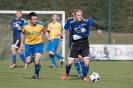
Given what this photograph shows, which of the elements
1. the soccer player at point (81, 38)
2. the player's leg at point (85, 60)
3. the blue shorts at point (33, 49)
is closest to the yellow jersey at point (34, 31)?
the blue shorts at point (33, 49)

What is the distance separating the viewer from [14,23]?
17469 millimetres

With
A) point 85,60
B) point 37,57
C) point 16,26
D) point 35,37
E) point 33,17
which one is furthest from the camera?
point 16,26

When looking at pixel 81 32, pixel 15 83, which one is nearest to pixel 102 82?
pixel 81 32

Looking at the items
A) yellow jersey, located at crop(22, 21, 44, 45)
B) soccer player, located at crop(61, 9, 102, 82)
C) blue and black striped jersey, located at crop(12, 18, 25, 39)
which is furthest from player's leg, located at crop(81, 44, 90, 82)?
blue and black striped jersey, located at crop(12, 18, 25, 39)

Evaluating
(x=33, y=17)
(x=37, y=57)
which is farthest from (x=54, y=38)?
(x=33, y=17)

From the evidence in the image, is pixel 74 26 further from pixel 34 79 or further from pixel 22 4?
pixel 22 4

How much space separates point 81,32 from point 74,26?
0.26 metres

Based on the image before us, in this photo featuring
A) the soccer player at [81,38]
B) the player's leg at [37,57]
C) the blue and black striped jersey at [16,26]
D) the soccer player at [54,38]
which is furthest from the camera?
the soccer player at [54,38]

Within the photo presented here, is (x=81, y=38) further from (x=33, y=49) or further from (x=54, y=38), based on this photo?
(x=54, y=38)

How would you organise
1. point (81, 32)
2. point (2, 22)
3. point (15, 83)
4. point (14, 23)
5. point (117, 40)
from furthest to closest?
point (117, 40) < point (2, 22) < point (14, 23) < point (81, 32) < point (15, 83)

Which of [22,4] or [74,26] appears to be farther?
[22,4]

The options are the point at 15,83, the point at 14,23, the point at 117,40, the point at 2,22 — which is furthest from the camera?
the point at 117,40

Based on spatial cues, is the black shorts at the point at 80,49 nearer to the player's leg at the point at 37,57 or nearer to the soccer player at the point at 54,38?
the player's leg at the point at 37,57

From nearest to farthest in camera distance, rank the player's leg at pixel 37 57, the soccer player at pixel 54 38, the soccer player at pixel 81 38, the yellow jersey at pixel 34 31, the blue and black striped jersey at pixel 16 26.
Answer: the soccer player at pixel 81 38 < the player's leg at pixel 37 57 < the yellow jersey at pixel 34 31 < the blue and black striped jersey at pixel 16 26 < the soccer player at pixel 54 38
